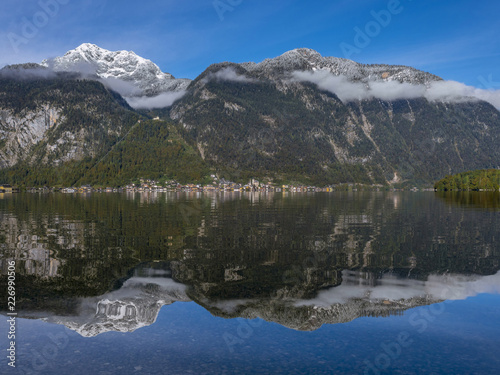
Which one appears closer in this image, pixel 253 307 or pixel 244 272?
pixel 253 307

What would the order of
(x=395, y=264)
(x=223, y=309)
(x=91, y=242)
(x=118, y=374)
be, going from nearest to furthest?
(x=118, y=374) → (x=223, y=309) → (x=395, y=264) → (x=91, y=242)

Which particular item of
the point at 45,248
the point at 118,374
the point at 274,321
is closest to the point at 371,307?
A: the point at 274,321

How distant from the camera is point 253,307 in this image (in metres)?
21.3

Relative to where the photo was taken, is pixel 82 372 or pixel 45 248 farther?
pixel 45 248

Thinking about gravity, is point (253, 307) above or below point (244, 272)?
below

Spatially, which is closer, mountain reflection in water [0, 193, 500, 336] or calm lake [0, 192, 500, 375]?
calm lake [0, 192, 500, 375]

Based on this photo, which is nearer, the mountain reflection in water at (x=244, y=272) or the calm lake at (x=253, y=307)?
the calm lake at (x=253, y=307)

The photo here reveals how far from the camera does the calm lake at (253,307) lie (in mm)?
15570

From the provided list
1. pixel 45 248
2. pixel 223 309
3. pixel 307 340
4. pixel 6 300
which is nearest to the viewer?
pixel 307 340

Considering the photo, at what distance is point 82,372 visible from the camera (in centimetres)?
1462

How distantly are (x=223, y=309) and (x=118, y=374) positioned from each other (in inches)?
298

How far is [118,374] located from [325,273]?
17.1 m

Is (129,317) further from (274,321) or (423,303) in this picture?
(423,303)

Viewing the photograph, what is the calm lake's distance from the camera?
51.1 feet
